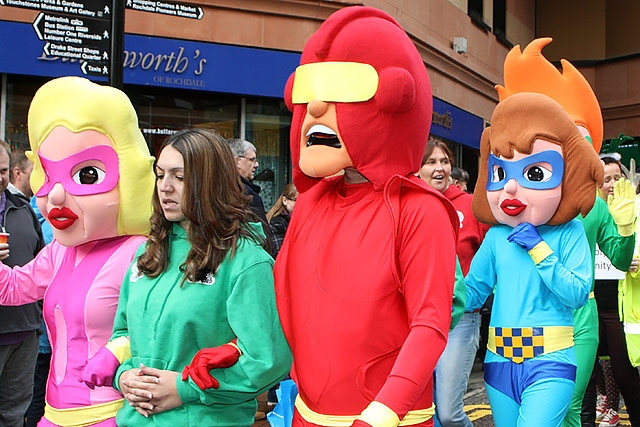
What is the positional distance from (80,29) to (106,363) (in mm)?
2935

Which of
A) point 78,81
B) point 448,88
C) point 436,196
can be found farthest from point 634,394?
point 448,88

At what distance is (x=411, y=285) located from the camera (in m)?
2.68

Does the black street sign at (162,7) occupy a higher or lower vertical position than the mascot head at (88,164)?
higher

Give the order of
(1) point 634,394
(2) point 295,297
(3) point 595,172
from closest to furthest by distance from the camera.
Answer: (2) point 295,297 < (3) point 595,172 < (1) point 634,394

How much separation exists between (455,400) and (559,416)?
0.99 m

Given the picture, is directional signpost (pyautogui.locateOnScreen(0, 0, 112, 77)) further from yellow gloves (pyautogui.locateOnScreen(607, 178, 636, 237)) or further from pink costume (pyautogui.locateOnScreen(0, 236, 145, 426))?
yellow gloves (pyautogui.locateOnScreen(607, 178, 636, 237))

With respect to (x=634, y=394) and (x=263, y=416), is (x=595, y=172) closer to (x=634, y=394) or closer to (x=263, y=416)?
(x=634, y=394)

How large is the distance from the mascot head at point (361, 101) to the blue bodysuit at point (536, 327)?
144 centimetres

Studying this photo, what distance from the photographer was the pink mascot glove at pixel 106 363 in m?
3.11

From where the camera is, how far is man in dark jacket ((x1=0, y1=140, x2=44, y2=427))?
4879mm

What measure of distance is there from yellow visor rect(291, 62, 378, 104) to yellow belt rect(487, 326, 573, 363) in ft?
5.90

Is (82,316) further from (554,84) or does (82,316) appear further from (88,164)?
(554,84)

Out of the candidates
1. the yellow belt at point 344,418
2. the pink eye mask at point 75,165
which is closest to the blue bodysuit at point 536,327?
the yellow belt at point 344,418

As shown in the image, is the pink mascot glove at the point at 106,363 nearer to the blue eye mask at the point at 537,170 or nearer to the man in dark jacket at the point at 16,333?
the man in dark jacket at the point at 16,333
